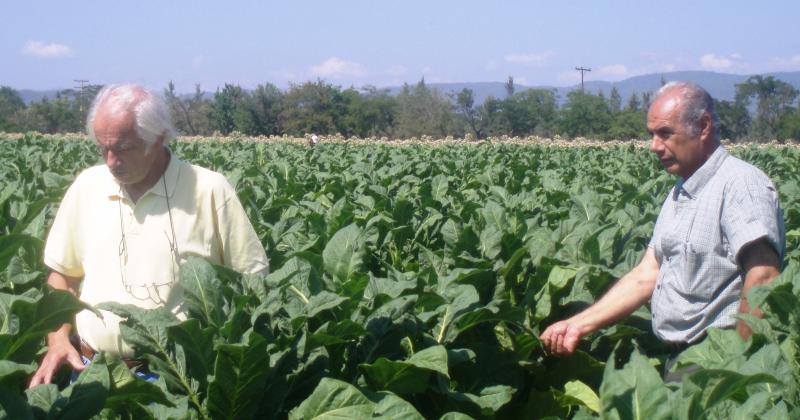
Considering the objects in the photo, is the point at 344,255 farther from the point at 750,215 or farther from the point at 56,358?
the point at 750,215

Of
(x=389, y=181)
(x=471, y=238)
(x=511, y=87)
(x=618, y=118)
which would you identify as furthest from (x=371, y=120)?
(x=471, y=238)

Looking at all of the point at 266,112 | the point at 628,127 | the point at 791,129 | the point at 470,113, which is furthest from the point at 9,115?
the point at 791,129

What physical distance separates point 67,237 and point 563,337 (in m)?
1.99

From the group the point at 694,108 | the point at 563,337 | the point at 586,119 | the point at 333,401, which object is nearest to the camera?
the point at 333,401

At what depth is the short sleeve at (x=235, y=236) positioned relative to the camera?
3.57 metres

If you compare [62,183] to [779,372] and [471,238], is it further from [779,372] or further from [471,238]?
[779,372]

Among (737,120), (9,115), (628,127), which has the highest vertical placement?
(9,115)

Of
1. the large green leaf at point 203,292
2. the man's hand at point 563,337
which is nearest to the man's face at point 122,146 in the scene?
the large green leaf at point 203,292

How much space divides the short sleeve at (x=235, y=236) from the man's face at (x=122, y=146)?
33cm

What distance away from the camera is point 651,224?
18.6ft

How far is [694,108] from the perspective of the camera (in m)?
3.56

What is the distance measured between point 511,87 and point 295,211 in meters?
108

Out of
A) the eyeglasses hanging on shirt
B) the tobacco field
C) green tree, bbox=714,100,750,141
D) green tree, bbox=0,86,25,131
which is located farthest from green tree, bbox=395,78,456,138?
the eyeglasses hanging on shirt

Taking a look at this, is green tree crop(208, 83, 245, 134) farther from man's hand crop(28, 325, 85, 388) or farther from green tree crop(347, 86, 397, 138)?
man's hand crop(28, 325, 85, 388)
